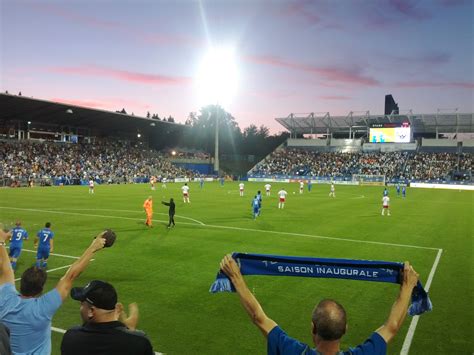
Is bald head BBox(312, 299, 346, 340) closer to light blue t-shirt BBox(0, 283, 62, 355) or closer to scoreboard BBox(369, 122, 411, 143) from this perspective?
light blue t-shirt BBox(0, 283, 62, 355)

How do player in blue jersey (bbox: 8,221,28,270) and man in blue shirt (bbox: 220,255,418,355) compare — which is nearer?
man in blue shirt (bbox: 220,255,418,355)

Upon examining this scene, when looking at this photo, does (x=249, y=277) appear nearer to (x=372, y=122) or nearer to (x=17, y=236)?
(x=17, y=236)

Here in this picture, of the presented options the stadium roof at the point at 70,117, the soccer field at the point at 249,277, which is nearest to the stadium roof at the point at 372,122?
the stadium roof at the point at 70,117

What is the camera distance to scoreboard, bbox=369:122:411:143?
260 feet

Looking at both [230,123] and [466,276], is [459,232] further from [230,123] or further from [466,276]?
[230,123]

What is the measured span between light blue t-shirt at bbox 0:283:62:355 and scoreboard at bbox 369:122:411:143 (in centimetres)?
Result: 8289

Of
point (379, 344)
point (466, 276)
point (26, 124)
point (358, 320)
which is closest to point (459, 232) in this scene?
point (466, 276)

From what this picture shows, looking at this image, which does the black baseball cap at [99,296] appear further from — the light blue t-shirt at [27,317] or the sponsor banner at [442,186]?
the sponsor banner at [442,186]

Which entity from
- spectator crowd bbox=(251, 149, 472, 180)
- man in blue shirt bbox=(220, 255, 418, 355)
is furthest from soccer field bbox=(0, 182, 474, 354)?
spectator crowd bbox=(251, 149, 472, 180)

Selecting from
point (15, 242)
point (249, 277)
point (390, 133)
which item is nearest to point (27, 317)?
point (249, 277)

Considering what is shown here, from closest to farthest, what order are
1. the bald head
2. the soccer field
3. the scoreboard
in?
the bald head
the soccer field
the scoreboard

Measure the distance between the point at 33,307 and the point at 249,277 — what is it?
8.83 metres

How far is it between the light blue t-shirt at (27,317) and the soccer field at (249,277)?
12.6ft

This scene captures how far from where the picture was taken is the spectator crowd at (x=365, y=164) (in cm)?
7638
